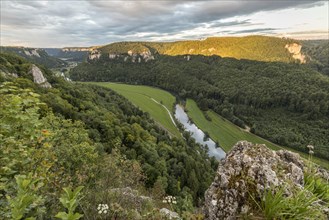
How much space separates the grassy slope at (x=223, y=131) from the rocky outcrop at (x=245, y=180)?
7251 cm

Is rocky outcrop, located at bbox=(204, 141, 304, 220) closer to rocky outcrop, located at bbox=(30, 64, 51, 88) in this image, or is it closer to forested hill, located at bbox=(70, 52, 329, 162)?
rocky outcrop, located at bbox=(30, 64, 51, 88)

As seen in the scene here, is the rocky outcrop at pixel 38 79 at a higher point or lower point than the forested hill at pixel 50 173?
lower

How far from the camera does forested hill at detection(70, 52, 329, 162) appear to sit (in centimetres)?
9212

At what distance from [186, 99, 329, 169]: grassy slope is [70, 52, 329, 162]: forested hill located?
3.41m

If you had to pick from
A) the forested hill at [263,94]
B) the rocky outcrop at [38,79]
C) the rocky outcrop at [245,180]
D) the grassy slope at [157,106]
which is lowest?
the forested hill at [263,94]

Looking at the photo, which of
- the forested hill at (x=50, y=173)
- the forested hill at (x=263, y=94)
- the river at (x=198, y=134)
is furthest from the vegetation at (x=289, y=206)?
the forested hill at (x=263, y=94)

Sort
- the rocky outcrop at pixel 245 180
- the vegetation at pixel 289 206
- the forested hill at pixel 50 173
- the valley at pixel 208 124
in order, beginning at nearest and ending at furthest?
the forested hill at pixel 50 173, the vegetation at pixel 289 206, the rocky outcrop at pixel 245 180, the valley at pixel 208 124

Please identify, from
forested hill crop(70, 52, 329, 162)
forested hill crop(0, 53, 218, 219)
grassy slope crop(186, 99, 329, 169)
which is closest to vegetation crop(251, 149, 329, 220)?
forested hill crop(0, 53, 218, 219)

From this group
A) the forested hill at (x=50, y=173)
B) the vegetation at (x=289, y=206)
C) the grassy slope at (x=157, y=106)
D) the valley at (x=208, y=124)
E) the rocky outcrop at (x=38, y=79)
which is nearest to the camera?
the forested hill at (x=50, y=173)

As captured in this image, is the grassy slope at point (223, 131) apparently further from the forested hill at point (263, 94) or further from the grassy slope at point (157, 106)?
the grassy slope at point (157, 106)

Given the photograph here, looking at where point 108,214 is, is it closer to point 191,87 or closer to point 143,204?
point 143,204

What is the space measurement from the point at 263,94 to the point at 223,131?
2099 inches

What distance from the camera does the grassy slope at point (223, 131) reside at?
79.4 m

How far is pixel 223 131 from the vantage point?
88.6m
